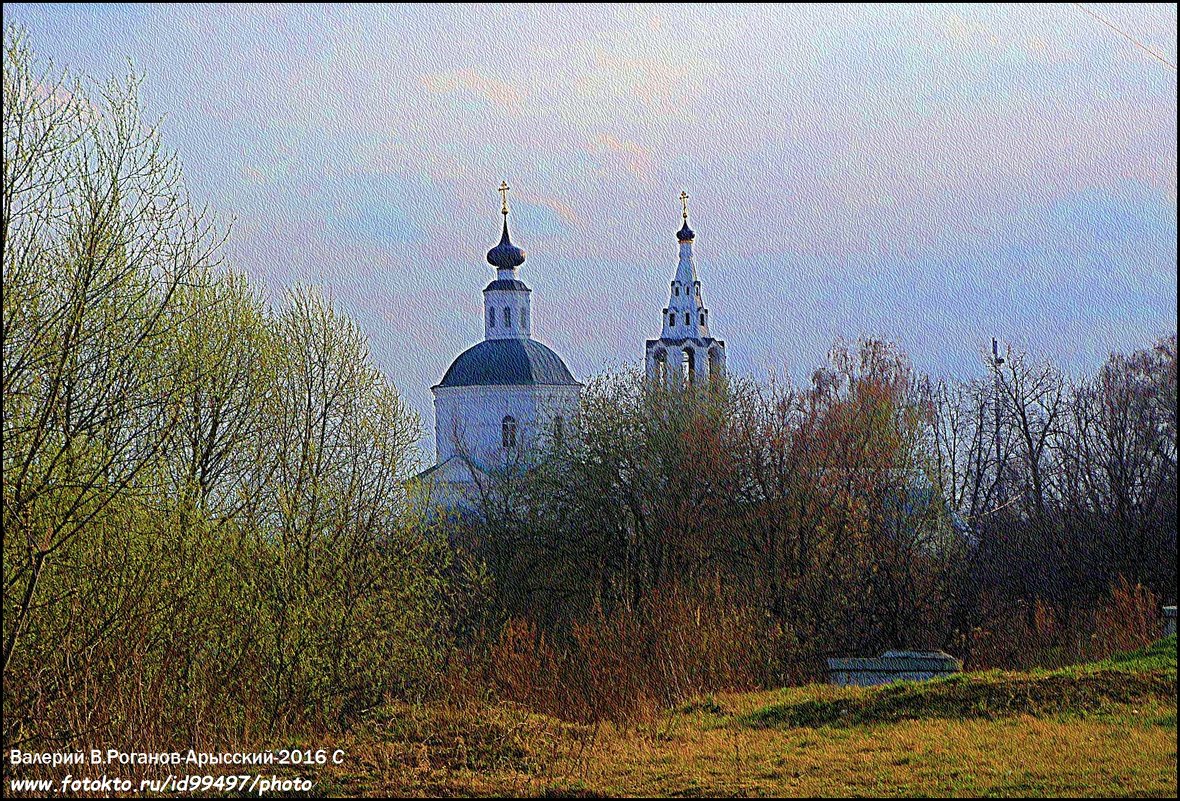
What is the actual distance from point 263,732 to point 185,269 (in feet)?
16.2

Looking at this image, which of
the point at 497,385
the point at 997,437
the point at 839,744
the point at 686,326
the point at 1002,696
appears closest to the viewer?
the point at 839,744

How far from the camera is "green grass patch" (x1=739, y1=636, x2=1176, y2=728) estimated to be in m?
11.9

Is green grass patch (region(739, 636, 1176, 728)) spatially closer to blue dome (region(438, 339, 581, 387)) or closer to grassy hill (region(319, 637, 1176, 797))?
grassy hill (region(319, 637, 1176, 797))

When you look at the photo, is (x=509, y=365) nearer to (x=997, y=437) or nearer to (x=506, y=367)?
(x=506, y=367)

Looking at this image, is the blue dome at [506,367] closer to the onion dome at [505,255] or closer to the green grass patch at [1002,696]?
the onion dome at [505,255]

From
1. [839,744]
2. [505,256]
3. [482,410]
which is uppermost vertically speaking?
[505,256]

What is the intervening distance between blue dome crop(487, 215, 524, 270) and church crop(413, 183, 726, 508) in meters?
0.04

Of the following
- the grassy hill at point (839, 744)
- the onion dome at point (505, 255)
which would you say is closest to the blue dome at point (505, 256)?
the onion dome at point (505, 255)

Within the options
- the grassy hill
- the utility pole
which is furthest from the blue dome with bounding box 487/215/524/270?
the grassy hill

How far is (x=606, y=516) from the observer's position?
25.3 metres

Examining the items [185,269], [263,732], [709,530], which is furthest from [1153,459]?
[709,530]

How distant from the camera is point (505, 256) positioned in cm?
5053

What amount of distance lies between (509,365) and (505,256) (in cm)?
492

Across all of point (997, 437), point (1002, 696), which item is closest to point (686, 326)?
point (997, 437)
